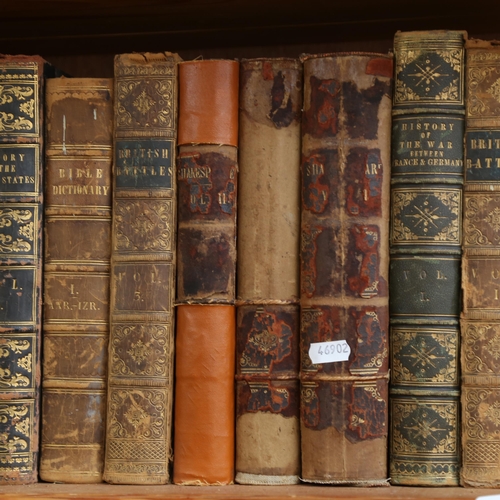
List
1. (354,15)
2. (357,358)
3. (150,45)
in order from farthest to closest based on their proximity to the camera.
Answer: (150,45) < (354,15) < (357,358)

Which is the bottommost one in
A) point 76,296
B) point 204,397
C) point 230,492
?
point 230,492

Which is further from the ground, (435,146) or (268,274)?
(435,146)

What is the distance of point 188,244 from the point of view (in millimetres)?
1132

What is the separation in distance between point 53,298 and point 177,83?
351 mm

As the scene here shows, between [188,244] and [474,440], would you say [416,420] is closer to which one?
[474,440]

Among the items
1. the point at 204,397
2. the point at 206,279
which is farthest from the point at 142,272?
the point at 204,397

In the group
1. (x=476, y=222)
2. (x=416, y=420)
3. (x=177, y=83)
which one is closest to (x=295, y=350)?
(x=416, y=420)

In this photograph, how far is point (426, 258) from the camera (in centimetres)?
111

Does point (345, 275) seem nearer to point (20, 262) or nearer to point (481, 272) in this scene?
point (481, 272)

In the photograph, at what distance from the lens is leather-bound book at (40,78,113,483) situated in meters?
1.15

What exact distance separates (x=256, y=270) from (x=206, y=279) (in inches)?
2.8

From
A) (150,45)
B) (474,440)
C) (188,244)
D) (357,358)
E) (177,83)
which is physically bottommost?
(474,440)

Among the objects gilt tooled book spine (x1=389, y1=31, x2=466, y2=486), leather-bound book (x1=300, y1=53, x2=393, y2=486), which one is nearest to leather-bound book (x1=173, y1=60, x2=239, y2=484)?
leather-bound book (x1=300, y1=53, x2=393, y2=486)

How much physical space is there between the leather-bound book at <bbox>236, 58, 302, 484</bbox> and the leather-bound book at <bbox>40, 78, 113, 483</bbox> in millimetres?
195
